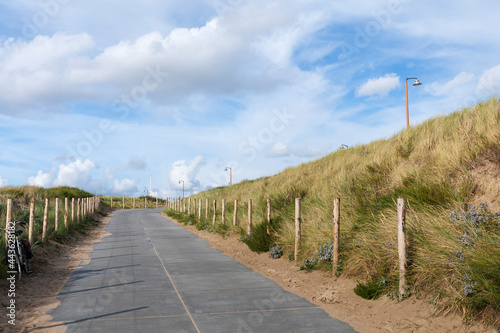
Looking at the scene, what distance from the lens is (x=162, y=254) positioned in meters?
14.8

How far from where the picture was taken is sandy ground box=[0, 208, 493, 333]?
641cm

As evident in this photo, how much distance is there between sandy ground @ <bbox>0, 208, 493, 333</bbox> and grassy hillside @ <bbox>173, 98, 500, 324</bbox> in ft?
1.14

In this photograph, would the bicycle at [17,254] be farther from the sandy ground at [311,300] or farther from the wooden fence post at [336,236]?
the wooden fence post at [336,236]

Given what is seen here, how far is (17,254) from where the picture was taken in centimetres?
1039

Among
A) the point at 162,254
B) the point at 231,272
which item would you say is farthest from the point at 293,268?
the point at 162,254

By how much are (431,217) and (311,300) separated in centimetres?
301

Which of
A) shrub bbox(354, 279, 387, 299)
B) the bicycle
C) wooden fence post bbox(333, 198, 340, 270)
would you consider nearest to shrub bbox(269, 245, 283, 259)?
wooden fence post bbox(333, 198, 340, 270)

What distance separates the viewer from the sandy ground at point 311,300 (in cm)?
641

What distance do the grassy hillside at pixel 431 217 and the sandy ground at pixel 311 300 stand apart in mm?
348

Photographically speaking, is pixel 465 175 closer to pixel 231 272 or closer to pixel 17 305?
pixel 231 272

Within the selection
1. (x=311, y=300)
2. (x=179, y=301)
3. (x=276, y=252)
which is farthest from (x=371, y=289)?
(x=276, y=252)

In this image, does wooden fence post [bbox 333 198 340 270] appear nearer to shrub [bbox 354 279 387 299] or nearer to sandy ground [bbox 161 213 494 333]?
sandy ground [bbox 161 213 494 333]

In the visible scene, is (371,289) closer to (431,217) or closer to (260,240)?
(431,217)

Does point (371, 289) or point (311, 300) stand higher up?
point (371, 289)
